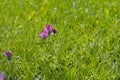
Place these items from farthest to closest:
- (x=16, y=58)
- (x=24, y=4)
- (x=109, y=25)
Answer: (x=24, y=4) → (x=109, y=25) → (x=16, y=58)

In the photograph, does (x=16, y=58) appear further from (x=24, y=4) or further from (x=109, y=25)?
(x=24, y=4)

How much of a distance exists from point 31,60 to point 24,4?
4.33ft

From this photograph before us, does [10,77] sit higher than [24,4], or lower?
lower

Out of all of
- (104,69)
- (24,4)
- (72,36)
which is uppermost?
(24,4)

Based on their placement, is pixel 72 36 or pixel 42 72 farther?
pixel 72 36

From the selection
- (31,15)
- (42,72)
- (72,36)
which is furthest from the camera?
(31,15)

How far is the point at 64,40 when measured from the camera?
246 cm

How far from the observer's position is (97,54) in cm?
226

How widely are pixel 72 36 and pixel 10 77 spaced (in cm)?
65

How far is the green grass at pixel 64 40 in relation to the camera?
2.09 metres

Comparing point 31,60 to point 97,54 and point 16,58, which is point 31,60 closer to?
point 16,58

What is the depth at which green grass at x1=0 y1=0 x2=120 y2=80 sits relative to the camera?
2088 mm

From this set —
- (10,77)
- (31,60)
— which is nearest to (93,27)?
(31,60)

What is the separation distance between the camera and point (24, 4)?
11.3 feet
